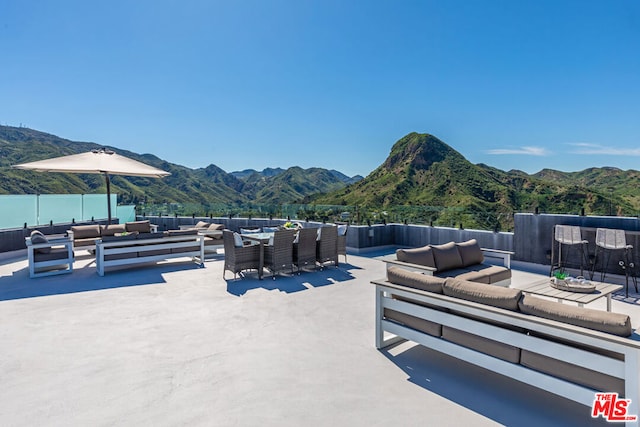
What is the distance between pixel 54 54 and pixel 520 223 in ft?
50.0

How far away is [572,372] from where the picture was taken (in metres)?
2.09

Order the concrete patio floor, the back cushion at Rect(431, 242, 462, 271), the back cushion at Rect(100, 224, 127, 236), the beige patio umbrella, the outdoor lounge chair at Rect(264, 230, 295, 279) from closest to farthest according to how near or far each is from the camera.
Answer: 1. the concrete patio floor
2. the back cushion at Rect(431, 242, 462, 271)
3. the outdoor lounge chair at Rect(264, 230, 295, 279)
4. the beige patio umbrella
5. the back cushion at Rect(100, 224, 127, 236)

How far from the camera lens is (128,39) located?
10367 millimetres

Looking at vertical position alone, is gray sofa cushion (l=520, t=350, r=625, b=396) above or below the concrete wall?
below

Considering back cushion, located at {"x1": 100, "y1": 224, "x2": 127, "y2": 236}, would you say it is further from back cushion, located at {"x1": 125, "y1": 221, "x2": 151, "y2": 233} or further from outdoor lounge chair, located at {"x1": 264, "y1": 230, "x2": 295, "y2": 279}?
outdoor lounge chair, located at {"x1": 264, "y1": 230, "x2": 295, "y2": 279}

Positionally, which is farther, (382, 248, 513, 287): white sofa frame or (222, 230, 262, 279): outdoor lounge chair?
(222, 230, 262, 279): outdoor lounge chair

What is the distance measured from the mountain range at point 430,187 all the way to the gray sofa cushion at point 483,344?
223 inches

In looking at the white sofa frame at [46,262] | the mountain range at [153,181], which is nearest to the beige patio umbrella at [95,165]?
the white sofa frame at [46,262]

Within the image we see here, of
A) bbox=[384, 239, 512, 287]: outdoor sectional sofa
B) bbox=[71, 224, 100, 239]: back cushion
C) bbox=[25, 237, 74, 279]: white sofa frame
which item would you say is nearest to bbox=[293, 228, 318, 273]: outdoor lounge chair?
bbox=[384, 239, 512, 287]: outdoor sectional sofa

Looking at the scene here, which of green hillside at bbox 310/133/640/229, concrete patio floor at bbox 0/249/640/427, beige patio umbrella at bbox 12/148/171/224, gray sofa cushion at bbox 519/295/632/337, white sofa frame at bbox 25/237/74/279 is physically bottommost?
concrete patio floor at bbox 0/249/640/427

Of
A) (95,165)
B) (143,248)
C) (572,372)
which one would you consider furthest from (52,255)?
(572,372)

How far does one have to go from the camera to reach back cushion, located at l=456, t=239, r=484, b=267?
505cm

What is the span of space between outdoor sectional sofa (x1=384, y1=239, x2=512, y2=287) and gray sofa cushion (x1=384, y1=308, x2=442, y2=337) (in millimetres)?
1047

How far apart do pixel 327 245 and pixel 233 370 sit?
416cm
